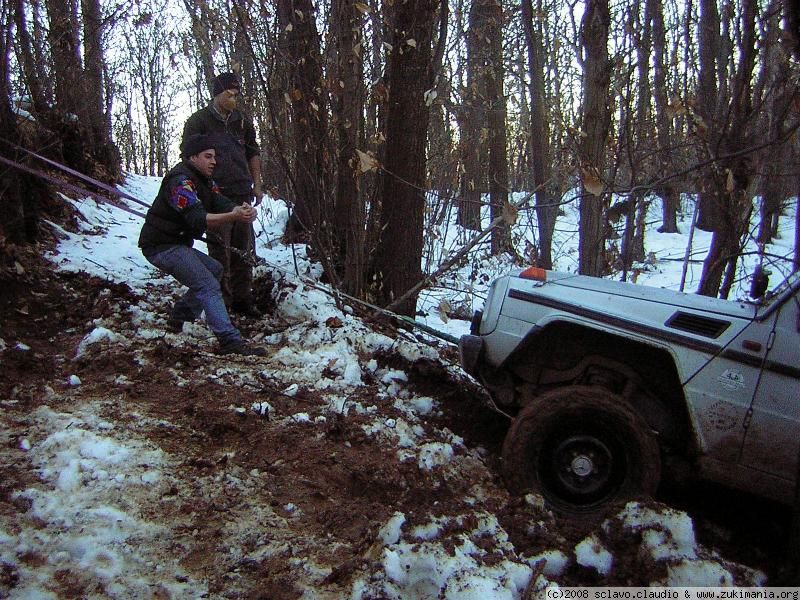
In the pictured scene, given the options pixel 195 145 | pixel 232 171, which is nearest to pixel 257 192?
pixel 232 171

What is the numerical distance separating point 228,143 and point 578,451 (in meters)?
4.17

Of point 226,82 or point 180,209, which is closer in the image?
point 180,209

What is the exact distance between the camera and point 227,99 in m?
5.29

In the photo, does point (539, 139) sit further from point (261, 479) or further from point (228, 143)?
point (261, 479)

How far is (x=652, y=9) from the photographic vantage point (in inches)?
476

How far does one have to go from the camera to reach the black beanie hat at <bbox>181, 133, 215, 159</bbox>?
482 centimetres

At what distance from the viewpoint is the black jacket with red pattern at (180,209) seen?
15.3 feet

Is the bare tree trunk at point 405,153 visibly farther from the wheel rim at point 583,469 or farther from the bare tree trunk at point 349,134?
the wheel rim at point 583,469

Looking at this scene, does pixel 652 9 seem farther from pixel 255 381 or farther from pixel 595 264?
pixel 255 381

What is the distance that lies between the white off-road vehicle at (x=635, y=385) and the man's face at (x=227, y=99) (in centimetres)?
320

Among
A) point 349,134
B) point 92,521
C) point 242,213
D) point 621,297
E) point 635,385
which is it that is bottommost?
point 92,521

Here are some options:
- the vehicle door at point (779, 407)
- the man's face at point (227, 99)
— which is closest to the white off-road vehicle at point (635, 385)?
the vehicle door at point (779, 407)

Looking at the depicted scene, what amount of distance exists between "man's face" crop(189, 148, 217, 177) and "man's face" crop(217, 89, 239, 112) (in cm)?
66

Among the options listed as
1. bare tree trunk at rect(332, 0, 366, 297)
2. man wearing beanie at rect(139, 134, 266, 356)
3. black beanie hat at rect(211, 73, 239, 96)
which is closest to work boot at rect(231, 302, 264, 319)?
bare tree trunk at rect(332, 0, 366, 297)
